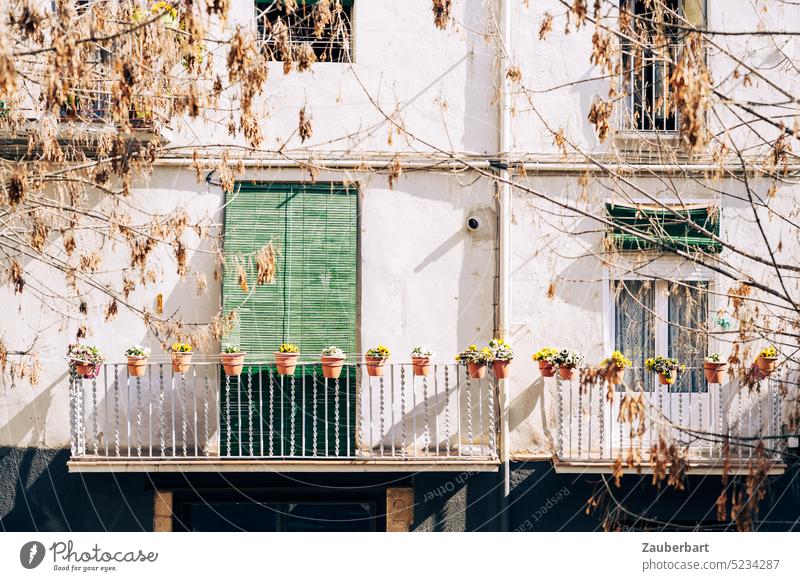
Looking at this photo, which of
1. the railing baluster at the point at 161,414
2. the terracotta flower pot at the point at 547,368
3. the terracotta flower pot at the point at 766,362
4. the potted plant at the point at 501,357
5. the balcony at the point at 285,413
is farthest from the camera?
the balcony at the point at 285,413

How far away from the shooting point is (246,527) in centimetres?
1090

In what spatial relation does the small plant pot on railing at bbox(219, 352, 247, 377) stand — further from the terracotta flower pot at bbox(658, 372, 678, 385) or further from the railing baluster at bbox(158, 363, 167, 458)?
the terracotta flower pot at bbox(658, 372, 678, 385)

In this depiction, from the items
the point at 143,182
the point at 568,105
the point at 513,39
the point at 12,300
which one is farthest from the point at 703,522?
the point at 12,300

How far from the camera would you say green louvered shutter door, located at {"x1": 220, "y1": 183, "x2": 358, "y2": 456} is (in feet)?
33.6

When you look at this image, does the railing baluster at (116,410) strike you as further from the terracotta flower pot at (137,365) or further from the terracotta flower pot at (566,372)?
the terracotta flower pot at (566,372)

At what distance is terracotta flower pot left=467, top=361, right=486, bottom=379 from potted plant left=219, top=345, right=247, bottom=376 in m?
2.31

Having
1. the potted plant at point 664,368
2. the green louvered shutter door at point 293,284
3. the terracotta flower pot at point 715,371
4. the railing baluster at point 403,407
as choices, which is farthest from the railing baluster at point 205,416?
the terracotta flower pot at point 715,371

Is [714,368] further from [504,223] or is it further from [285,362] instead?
[285,362]

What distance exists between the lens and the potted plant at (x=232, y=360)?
9930 millimetres

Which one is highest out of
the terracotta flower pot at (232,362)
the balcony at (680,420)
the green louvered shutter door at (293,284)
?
the green louvered shutter door at (293,284)

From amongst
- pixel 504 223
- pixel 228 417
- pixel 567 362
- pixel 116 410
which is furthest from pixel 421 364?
pixel 116 410

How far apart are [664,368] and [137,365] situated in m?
5.38
